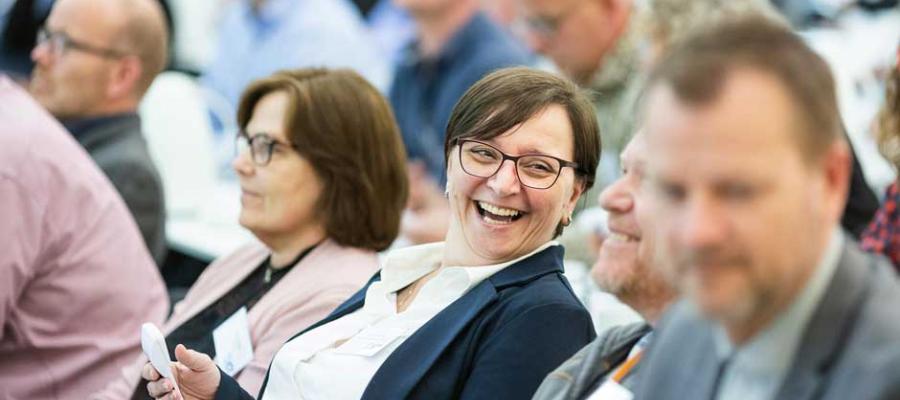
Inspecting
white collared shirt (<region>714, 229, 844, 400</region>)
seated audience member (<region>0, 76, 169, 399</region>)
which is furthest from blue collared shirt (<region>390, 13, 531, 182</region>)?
white collared shirt (<region>714, 229, 844, 400</region>)

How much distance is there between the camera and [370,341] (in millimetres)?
2402

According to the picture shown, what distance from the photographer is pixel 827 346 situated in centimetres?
140

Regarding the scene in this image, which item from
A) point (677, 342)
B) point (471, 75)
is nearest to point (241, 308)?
point (677, 342)

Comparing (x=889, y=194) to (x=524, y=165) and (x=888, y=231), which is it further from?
(x=524, y=165)

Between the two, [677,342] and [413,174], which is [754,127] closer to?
[677,342]

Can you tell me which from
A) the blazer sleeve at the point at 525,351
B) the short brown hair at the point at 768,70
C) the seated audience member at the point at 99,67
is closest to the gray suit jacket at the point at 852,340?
the short brown hair at the point at 768,70

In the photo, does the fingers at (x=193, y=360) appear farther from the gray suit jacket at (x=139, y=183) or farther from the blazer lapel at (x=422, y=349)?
the gray suit jacket at (x=139, y=183)

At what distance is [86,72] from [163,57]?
30 centimetres

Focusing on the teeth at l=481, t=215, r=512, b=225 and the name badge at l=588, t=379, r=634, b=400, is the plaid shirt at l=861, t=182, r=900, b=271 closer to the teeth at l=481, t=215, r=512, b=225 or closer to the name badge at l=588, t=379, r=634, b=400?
the teeth at l=481, t=215, r=512, b=225

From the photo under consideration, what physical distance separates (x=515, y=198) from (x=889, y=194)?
37.9 inches

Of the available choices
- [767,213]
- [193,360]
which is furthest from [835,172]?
[193,360]

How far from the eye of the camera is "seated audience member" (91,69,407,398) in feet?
9.72

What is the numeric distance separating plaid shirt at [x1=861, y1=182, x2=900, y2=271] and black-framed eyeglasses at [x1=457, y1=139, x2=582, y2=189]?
82 cm

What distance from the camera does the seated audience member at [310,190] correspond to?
9.72ft
